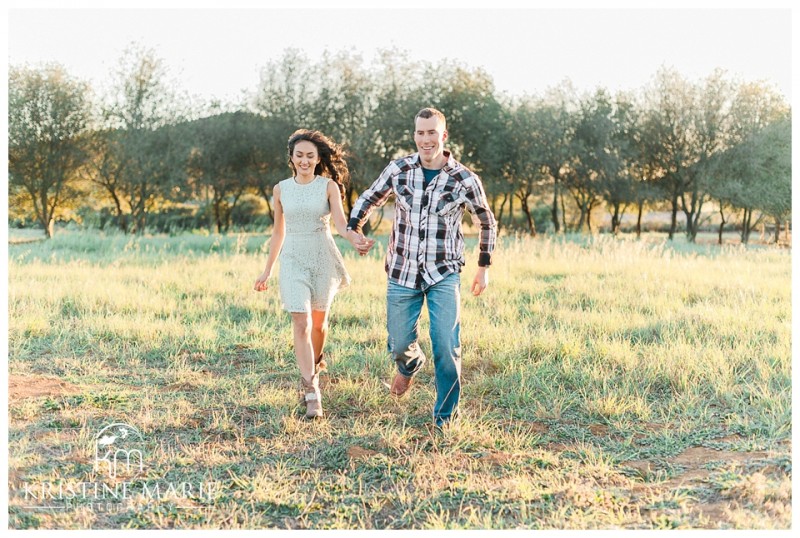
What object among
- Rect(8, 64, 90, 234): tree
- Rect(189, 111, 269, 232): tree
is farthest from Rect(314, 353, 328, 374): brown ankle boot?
Rect(8, 64, 90, 234): tree

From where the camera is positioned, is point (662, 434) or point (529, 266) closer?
point (662, 434)

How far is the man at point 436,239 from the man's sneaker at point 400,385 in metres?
0.65

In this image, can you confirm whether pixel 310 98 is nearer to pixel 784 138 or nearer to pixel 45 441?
pixel 784 138

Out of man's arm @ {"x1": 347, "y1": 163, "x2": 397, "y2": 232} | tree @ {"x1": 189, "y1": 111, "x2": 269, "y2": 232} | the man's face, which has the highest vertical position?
tree @ {"x1": 189, "y1": 111, "x2": 269, "y2": 232}

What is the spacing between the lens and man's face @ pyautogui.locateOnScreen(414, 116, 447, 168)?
5.07 meters

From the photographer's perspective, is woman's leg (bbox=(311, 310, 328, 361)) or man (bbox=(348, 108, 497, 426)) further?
woman's leg (bbox=(311, 310, 328, 361))

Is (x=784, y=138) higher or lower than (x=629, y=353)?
higher

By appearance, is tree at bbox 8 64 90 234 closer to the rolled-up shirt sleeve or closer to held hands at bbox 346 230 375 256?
held hands at bbox 346 230 375 256

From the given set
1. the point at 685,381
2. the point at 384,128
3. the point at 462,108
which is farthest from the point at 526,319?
the point at 462,108

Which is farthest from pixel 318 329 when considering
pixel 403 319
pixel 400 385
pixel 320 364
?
pixel 403 319

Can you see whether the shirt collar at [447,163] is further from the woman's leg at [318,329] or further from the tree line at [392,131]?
the tree line at [392,131]

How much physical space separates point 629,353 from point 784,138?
2896 cm

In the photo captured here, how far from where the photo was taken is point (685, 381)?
20.5 ft

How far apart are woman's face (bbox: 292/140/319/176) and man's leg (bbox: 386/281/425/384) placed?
1.24 m
